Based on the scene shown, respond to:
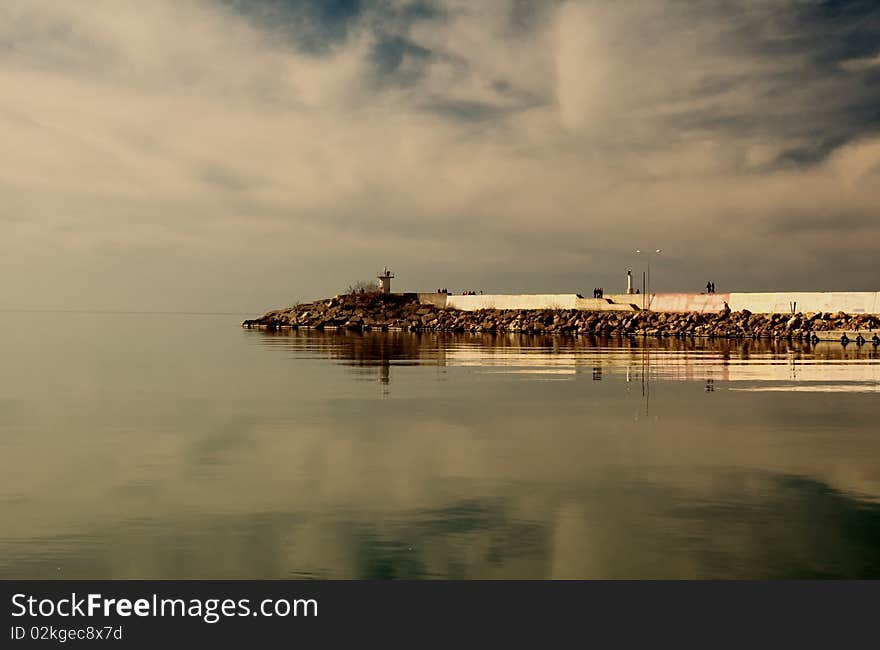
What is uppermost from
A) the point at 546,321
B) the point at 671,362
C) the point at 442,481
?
the point at 546,321

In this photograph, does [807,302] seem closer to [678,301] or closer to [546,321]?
[678,301]

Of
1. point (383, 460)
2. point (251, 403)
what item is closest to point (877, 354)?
point (251, 403)

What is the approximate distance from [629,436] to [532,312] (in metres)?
93.9

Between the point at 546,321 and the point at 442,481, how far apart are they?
9514 cm

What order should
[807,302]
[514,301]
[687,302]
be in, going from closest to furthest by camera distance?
[807,302] → [687,302] → [514,301]

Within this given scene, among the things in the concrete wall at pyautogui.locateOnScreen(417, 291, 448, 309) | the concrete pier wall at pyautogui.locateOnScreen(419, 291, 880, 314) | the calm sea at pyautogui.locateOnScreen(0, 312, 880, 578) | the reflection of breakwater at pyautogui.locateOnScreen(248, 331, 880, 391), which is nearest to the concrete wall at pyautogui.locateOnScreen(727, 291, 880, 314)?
the concrete pier wall at pyautogui.locateOnScreen(419, 291, 880, 314)

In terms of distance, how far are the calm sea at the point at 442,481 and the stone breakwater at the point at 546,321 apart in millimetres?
57561

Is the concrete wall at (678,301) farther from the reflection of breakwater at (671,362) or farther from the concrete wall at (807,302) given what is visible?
the reflection of breakwater at (671,362)

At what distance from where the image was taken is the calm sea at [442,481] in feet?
37.6

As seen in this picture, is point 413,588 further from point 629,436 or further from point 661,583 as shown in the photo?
point 629,436

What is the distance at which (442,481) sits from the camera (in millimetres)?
16484

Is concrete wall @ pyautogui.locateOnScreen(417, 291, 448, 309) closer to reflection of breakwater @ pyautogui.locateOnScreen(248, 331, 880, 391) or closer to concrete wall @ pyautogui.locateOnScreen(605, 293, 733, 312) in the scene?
concrete wall @ pyautogui.locateOnScreen(605, 293, 733, 312)

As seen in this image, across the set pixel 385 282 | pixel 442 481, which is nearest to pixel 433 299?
pixel 385 282

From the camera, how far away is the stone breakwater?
88.8 metres
